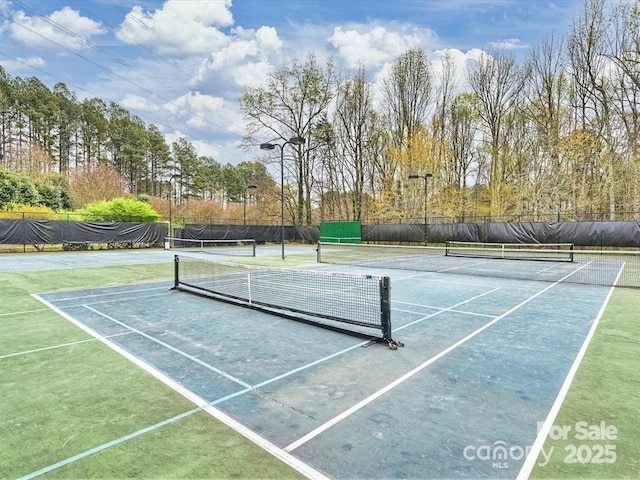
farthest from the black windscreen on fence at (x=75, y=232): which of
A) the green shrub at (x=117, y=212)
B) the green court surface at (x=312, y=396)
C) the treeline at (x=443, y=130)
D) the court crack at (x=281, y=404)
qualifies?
the court crack at (x=281, y=404)

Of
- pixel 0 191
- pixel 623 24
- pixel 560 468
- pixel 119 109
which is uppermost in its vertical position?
pixel 119 109

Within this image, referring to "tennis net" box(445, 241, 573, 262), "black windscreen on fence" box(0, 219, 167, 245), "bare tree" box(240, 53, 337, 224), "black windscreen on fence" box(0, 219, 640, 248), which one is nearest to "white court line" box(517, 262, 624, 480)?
"tennis net" box(445, 241, 573, 262)

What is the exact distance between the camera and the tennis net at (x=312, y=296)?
5063mm

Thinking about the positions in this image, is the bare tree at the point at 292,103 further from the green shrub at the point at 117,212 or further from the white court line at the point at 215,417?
the white court line at the point at 215,417

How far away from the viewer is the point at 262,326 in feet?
18.1

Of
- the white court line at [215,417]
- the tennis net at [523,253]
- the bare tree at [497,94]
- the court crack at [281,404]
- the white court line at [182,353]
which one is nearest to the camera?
the white court line at [215,417]

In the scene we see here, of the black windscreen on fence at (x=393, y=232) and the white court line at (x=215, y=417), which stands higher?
the black windscreen on fence at (x=393, y=232)

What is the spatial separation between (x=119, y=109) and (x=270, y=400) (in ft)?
190

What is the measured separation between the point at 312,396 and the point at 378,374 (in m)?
0.83

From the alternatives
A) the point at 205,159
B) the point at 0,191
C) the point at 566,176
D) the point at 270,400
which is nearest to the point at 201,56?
the point at 0,191

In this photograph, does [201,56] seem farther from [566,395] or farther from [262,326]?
[566,395]

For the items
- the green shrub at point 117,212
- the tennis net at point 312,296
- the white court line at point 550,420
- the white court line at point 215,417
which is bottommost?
the white court line at point 550,420

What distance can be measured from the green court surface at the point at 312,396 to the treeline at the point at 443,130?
2106cm

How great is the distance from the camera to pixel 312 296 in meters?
7.60
